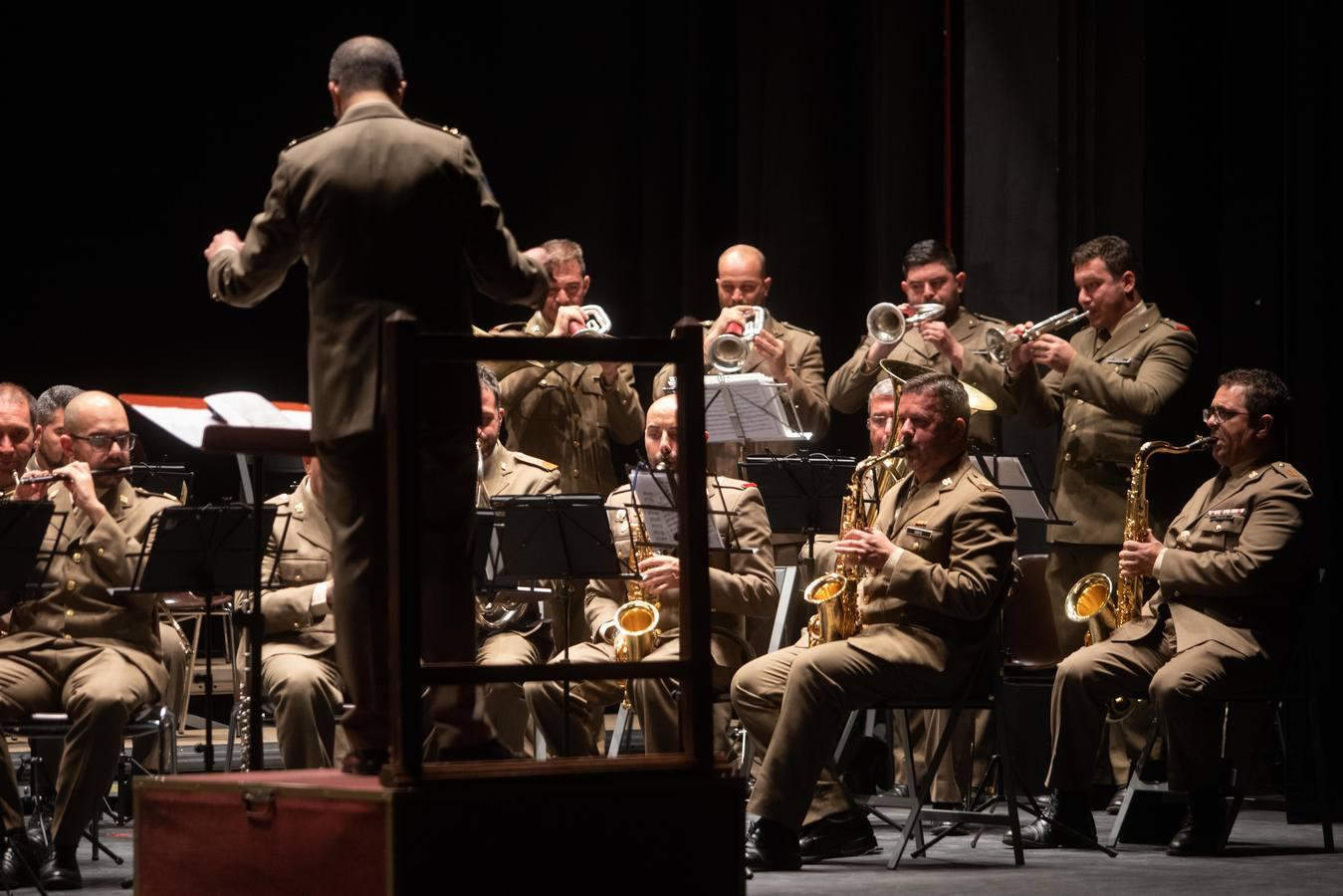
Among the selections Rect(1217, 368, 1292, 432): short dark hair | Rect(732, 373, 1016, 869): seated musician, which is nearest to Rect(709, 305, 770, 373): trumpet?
Rect(732, 373, 1016, 869): seated musician

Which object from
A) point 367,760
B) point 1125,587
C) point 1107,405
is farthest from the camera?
point 1107,405

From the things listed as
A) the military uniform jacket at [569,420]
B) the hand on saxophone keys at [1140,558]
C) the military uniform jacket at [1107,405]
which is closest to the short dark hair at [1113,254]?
the military uniform jacket at [1107,405]

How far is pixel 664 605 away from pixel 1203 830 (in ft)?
5.21

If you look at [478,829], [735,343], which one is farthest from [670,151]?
[478,829]

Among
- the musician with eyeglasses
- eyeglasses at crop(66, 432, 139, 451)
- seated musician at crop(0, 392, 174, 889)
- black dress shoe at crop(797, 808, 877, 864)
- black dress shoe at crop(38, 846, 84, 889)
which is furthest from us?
the musician with eyeglasses

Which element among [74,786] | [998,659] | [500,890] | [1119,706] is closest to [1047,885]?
[998,659]

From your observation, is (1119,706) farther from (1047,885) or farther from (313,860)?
(313,860)

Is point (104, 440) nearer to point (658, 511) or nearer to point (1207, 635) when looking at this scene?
point (658, 511)

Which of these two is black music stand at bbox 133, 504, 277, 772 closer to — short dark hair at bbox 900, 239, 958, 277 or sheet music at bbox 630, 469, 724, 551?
sheet music at bbox 630, 469, 724, 551

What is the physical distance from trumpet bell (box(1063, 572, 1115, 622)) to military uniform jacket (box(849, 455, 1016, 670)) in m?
1.02

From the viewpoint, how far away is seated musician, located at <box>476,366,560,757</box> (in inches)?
209

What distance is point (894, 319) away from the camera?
6.56 meters

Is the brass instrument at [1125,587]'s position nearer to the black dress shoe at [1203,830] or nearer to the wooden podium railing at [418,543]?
the black dress shoe at [1203,830]

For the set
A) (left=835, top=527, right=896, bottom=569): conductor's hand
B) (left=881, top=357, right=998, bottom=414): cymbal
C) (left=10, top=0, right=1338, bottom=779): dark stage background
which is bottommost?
(left=835, top=527, right=896, bottom=569): conductor's hand
